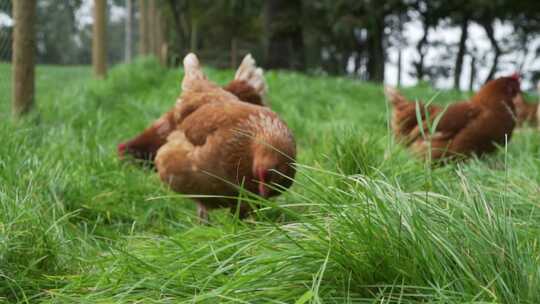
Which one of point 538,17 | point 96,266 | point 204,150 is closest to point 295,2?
point 538,17

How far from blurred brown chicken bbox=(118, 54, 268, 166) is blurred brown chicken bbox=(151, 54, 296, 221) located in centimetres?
54

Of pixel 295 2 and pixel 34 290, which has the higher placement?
pixel 295 2

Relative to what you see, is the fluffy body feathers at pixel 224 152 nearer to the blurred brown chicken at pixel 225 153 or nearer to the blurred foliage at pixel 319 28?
the blurred brown chicken at pixel 225 153

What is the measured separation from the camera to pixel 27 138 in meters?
3.32

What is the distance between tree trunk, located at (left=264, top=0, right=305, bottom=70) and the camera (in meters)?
13.1

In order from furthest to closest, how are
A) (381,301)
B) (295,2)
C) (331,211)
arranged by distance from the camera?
(295,2)
(331,211)
(381,301)

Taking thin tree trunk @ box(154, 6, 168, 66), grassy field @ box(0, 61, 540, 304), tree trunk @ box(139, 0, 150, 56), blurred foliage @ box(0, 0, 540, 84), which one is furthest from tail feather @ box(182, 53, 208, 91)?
tree trunk @ box(139, 0, 150, 56)

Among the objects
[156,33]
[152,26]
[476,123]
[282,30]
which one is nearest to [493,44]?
[282,30]

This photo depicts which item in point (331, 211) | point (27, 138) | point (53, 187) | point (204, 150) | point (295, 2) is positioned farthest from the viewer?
point (295, 2)

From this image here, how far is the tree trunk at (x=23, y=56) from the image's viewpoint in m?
4.15

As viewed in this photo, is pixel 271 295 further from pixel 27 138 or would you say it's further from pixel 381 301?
pixel 27 138

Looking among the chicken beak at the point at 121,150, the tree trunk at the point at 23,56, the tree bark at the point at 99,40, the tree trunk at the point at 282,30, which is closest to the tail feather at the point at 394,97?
the chicken beak at the point at 121,150

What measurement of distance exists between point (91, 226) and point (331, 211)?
1451mm

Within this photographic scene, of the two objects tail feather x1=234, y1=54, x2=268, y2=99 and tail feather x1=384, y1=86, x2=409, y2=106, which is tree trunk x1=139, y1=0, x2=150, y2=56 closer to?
tail feather x1=384, y1=86, x2=409, y2=106
